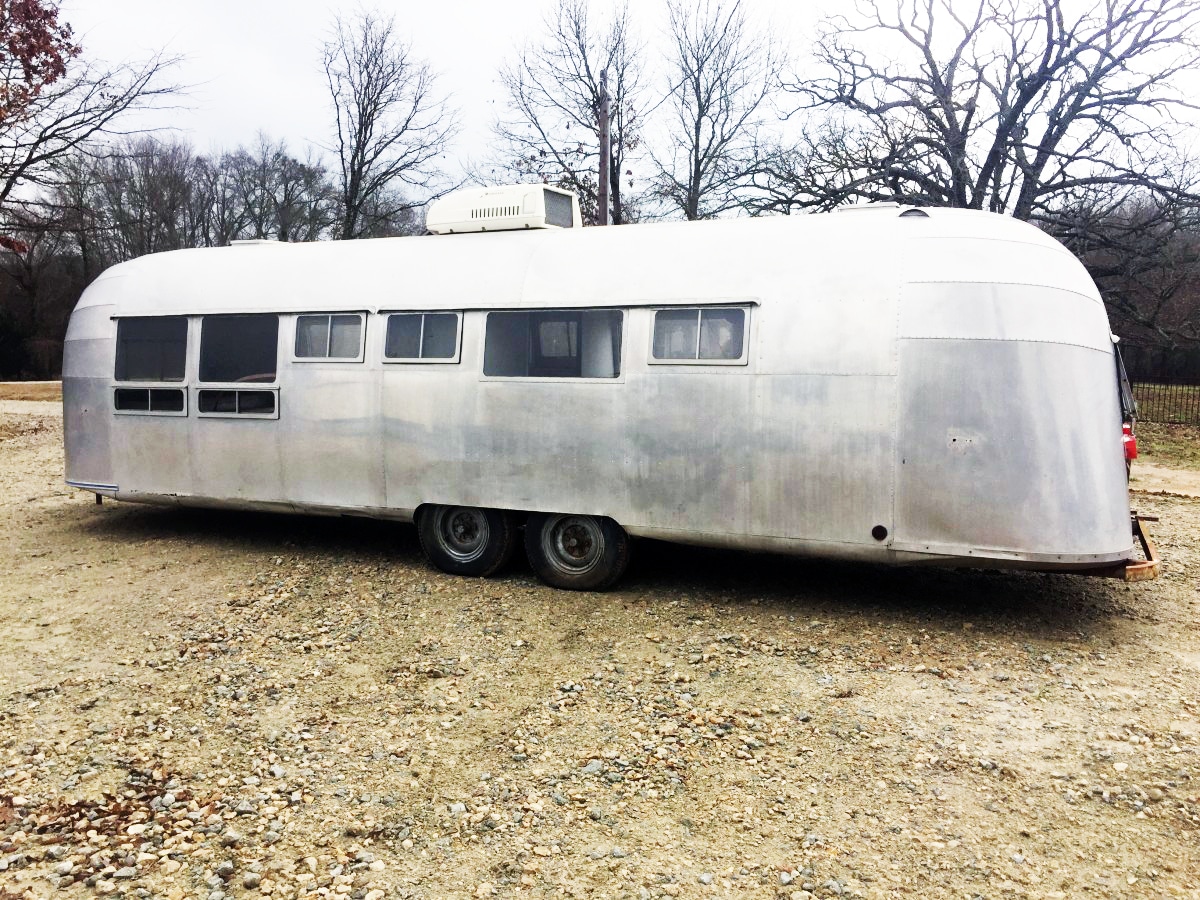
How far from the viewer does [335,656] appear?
6211 mm

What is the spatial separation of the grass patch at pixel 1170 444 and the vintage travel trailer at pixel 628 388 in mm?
10046

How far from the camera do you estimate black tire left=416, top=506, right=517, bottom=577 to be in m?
7.66

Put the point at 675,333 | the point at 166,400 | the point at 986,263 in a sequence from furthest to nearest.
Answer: the point at 166,400, the point at 675,333, the point at 986,263

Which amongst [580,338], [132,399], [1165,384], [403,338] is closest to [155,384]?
[132,399]

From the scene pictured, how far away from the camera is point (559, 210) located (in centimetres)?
855

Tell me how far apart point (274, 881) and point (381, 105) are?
28393mm

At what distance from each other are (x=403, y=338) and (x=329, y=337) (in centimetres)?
77

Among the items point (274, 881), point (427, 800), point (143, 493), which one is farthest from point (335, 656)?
point (143, 493)

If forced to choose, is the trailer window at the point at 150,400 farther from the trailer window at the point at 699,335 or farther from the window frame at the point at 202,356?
the trailer window at the point at 699,335

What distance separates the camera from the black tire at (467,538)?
25.1ft

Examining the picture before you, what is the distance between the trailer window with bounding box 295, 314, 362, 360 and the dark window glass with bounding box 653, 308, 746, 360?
277 centimetres

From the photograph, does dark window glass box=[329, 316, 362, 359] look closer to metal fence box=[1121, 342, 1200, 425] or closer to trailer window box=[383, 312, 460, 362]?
trailer window box=[383, 312, 460, 362]

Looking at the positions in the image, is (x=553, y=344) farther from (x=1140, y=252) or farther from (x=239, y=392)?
(x=1140, y=252)

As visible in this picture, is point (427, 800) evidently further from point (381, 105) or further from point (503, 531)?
point (381, 105)
